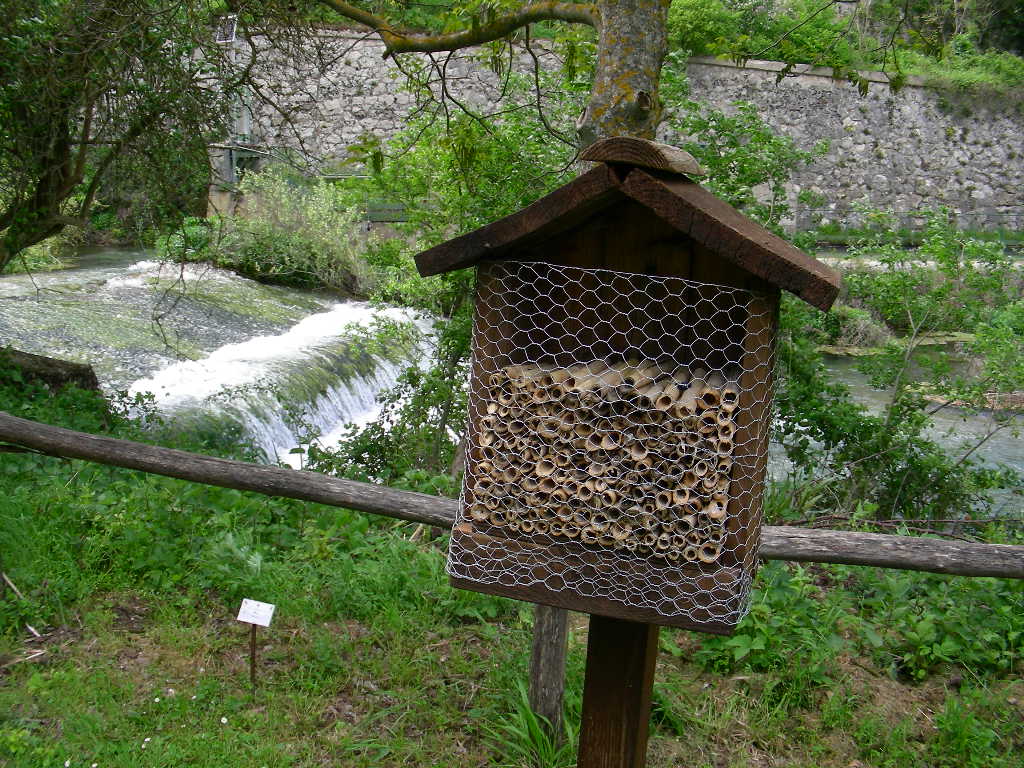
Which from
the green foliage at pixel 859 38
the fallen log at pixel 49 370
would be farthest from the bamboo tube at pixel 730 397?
the fallen log at pixel 49 370

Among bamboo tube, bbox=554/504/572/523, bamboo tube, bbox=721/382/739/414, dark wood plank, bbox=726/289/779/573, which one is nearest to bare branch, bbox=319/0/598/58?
dark wood plank, bbox=726/289/779/573

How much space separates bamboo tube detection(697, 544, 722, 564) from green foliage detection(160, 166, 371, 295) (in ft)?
39.4

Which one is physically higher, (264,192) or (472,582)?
(264,192)

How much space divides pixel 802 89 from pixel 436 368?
19.8 m

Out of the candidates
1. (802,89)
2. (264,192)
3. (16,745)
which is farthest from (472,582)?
(802,89)

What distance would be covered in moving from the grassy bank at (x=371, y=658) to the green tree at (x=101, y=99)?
236 cm

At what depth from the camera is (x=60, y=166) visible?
19.8ft

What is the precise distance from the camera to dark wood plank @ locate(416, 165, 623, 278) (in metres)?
1.96

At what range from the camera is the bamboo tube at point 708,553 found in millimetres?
1954

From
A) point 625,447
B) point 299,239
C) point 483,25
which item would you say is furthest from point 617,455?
point 299,239

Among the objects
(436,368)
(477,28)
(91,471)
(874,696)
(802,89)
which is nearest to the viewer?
(874,696)

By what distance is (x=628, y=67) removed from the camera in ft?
10.2

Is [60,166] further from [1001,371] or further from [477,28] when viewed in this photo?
[1001,371]

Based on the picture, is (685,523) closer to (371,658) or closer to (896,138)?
(371,658)
